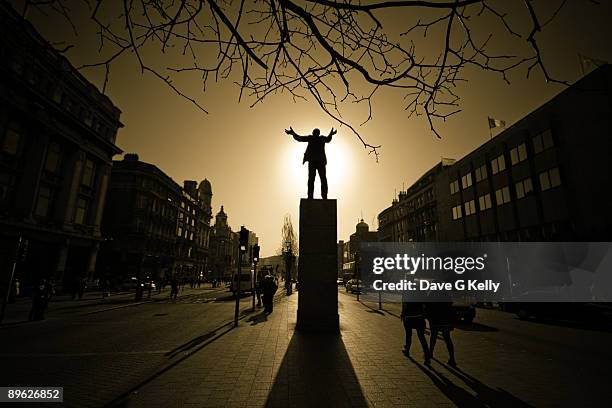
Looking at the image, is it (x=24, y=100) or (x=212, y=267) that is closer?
(x=24, y=100)

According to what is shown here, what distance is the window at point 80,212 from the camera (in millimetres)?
31358

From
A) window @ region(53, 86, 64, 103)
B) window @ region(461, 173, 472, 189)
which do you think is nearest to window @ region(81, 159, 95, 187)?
window @ region(53, 86, 64, 103)

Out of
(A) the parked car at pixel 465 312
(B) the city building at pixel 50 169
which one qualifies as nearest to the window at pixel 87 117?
(B) the city building at pixel 50 169

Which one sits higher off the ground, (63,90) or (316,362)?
(63,90)

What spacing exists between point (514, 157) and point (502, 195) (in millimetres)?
3642

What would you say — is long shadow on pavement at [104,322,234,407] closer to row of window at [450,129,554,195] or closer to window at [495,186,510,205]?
row of window at [450,129,554,195]

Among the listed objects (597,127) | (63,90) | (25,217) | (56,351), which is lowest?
(56,351)

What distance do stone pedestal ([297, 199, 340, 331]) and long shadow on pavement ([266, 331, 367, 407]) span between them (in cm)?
206

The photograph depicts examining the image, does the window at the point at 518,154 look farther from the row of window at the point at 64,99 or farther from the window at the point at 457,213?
the row of window at the point at 64,99

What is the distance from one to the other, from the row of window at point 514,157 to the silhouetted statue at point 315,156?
72.3 ft

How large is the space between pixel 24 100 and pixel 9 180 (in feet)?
21.3

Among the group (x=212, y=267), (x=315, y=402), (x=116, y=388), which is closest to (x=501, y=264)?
(x=315, y=402)

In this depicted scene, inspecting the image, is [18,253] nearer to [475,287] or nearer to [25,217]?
[25,217]

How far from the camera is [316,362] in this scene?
21.6 ft
